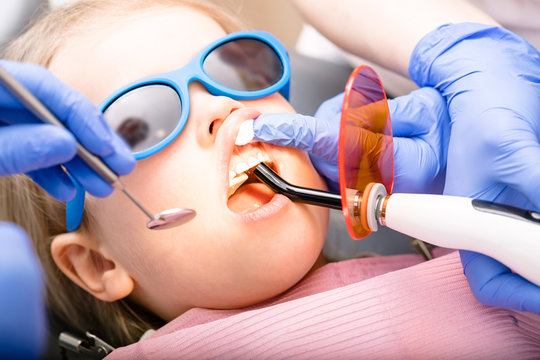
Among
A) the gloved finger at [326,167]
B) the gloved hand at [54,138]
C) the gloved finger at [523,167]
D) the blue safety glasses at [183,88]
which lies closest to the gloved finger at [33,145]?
the gloved hand at [54,138]

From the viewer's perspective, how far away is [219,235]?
87 centimetres

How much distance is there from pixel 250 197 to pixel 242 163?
0.07 meters

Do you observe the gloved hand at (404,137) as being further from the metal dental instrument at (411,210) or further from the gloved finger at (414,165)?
the metal dental instrument at (411,210)

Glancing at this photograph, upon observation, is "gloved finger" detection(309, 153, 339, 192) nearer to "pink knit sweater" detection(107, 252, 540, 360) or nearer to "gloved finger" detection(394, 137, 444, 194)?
"gloved finger" detection(394, 137, 444, 194)

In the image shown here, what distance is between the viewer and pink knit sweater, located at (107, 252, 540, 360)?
832 mm

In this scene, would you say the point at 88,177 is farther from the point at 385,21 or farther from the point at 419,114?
the point at 385,21

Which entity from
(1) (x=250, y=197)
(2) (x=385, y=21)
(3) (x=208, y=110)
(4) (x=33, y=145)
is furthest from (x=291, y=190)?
(2) (x=385, y=21)

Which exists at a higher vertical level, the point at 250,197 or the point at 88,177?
the point at 88,177

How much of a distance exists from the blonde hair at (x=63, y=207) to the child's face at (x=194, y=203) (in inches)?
2.5

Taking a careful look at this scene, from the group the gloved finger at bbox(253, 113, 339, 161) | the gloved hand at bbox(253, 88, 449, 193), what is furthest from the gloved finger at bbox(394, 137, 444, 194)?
the gloved finger at bbox(253, 113, 339, 161)

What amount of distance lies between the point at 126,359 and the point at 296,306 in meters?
0.33

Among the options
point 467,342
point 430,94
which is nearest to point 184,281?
point 467,342

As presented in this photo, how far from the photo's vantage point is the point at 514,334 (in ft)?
2.77

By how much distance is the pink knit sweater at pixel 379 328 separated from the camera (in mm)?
832
